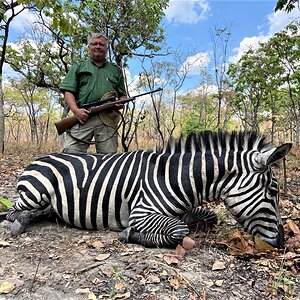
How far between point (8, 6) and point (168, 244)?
11064 mm

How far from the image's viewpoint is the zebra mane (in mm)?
2781

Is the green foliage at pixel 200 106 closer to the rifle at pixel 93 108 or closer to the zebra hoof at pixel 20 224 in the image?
the rifle at pixel 93 108

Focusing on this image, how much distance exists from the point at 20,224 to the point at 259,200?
2158mm

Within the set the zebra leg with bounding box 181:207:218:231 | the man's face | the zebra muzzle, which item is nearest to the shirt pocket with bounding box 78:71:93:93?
the man's face

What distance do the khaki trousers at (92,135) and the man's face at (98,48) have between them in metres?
0.75

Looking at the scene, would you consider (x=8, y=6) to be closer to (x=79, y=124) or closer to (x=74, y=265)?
(x=79, y=124)

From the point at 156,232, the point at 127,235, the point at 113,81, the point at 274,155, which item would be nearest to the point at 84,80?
the point at 113,81

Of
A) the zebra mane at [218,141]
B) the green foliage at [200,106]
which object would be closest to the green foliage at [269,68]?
the green foliage at [200,106]

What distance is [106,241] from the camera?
2.79 m

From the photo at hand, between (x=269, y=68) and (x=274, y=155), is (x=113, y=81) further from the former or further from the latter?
(x=269, y=68)

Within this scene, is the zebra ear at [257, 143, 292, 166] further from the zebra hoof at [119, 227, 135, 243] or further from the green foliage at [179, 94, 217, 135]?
the green foliage at [179, 94, 217, 135]

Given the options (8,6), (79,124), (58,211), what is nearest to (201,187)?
(58,211)

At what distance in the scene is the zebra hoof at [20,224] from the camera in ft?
9.87

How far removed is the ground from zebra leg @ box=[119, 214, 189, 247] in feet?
0.20
